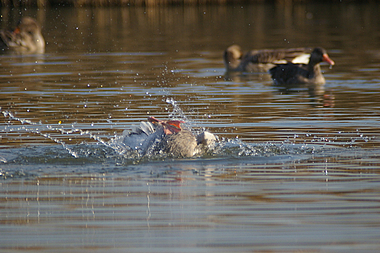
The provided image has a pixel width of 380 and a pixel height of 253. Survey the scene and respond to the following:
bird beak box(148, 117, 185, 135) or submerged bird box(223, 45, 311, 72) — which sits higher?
submerged bird box(223, 45, 311, 72)

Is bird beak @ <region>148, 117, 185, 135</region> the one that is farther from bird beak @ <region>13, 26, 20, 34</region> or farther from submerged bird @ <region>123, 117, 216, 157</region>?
bird beak @ <region>13, 26, 20, 34</region>

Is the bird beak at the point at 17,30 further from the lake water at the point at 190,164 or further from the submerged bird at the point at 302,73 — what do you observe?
the submerged bird at the point at 302,73

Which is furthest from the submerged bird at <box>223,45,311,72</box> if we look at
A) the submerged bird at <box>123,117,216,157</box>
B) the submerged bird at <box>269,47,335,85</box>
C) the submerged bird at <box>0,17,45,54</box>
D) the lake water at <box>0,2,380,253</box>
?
the submerged bird at <box>123,117,216,157</box>

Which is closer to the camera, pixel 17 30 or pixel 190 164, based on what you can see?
pixel 190 164

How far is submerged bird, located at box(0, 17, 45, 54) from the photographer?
23406 millimetres

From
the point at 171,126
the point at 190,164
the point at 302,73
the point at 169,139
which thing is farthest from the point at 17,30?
the point at 190,164

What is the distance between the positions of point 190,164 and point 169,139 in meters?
0.42

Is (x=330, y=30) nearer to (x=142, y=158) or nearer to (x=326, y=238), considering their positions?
(x=142, y=158)

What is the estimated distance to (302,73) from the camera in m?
15.5

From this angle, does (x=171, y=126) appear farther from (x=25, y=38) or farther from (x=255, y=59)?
(x=25, y=38)

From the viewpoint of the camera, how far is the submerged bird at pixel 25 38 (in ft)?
76.8

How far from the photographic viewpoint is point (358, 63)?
60.0 feet

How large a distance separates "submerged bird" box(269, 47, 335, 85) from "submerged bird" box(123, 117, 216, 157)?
25.9 ft

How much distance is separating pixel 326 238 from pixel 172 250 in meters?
1.11
